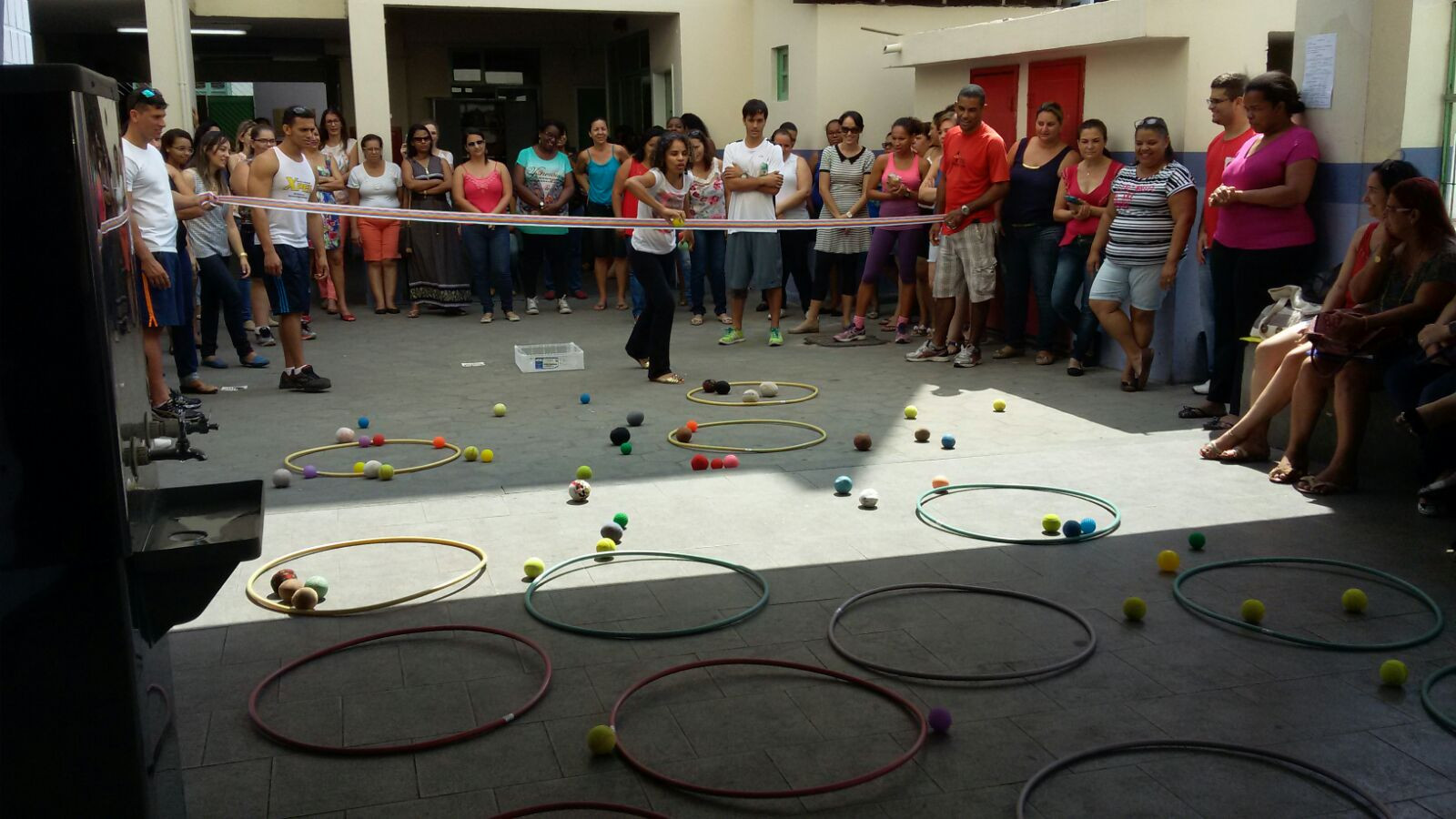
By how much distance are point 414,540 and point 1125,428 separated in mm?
4448

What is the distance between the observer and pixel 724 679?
4.22m

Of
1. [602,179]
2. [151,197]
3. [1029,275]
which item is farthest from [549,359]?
[602,179]

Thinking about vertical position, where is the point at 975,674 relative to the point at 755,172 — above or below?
below

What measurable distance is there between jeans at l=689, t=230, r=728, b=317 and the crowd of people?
0.09 feet

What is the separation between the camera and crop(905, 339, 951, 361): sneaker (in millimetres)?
10438

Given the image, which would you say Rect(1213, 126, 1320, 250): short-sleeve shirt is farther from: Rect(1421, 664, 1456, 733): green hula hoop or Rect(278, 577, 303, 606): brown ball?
Rect(278, 577, 303, 606): brown ball

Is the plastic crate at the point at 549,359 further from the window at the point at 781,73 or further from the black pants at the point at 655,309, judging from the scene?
the window at the point at 781,73

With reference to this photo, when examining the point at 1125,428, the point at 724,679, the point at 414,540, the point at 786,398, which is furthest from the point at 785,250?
the point at 724,679

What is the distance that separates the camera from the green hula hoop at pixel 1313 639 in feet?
14.4

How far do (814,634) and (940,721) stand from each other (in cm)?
91

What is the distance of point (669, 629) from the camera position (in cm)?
468

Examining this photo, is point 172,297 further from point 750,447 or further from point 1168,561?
point 1168,561

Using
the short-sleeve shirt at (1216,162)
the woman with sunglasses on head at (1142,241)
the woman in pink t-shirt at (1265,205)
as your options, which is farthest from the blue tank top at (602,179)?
the woman in pink t-shirt at (1265,205)

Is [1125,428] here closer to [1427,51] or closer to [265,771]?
[1427,51]
